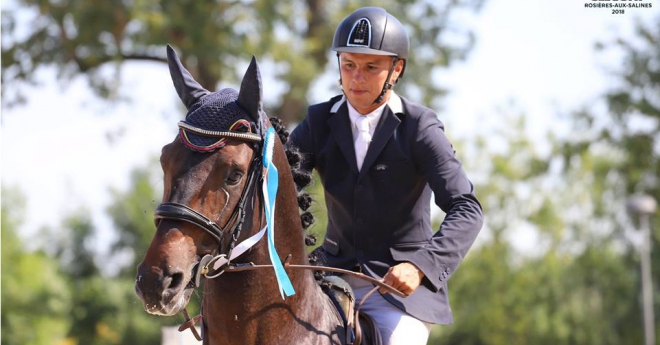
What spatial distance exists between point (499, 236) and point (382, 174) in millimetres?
30941

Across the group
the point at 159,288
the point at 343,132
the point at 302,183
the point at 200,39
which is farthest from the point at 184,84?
the point at 200,39

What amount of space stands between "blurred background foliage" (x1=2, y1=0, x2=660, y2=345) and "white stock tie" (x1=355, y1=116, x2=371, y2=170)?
17198 mm

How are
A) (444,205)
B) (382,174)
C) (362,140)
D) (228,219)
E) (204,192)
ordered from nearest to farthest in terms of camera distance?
(204,192) → (228,219) → (444,205) → (382,174) → (362,140)

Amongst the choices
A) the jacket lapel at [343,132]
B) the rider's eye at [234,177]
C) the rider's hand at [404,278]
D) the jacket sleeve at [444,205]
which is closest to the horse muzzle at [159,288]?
the rider's eye at [234,177]

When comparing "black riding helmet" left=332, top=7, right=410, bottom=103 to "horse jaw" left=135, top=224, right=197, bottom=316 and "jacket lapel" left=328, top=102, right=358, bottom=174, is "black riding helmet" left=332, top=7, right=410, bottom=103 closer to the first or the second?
"jacket lapel" left=328, top=102, right=358, bottom=174

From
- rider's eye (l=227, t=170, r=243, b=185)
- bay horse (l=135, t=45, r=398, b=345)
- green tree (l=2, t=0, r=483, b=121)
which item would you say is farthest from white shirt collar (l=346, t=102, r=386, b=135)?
green tree (l=2, t=0, r=483, b=121)

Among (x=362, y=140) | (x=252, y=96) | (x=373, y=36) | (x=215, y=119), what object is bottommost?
(x=362, y=140)

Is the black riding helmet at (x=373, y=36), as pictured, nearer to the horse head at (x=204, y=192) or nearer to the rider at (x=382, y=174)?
the rider at (x=382, y=174)

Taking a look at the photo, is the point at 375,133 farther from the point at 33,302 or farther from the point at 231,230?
the point at 33,302

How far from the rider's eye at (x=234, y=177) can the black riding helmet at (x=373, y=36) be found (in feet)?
4.26

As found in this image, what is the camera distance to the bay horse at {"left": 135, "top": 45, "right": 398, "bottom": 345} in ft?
12.8

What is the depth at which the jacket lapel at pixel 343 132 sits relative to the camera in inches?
204

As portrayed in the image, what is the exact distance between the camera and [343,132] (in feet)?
17.3

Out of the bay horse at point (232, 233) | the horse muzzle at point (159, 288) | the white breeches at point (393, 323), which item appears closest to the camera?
the horse muzzle at point (159, 288)
